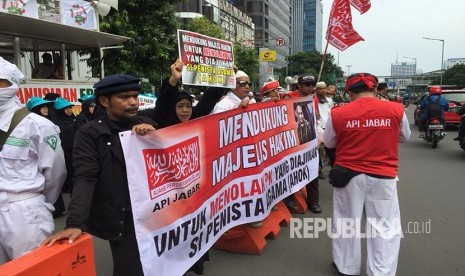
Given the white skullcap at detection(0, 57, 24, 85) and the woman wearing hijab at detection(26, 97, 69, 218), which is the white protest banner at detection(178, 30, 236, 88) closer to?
the white skullcap at detection(0, 57, 24, 85)

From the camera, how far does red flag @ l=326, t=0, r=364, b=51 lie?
846 centimetres

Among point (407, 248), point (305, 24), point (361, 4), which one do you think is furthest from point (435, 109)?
point (305, 24)

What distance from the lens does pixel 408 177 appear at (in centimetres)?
796

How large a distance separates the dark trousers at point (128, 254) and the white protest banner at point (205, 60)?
4.28 ft

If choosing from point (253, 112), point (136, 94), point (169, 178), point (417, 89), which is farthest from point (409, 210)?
point (417, 89)

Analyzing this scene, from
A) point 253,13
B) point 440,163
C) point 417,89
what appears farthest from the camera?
point 417,89

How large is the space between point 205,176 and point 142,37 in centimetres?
1323

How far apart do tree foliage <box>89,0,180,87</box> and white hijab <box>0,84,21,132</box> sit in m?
12.0

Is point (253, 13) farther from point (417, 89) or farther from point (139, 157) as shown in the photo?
point (139, 157)

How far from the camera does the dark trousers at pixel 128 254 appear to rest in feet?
8.48

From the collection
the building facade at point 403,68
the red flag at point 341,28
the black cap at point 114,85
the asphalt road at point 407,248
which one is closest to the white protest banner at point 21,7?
the asphalt road at point 407,248

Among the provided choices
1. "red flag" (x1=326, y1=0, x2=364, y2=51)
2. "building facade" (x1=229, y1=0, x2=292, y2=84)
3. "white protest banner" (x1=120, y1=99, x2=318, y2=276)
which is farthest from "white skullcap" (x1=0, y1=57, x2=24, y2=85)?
"building facade" (x1=229, y1=0, x2=292, y2=84)

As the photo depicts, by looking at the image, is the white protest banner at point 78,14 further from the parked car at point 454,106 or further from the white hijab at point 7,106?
the parked car at point 454,106

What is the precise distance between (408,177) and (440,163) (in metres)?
2.02
